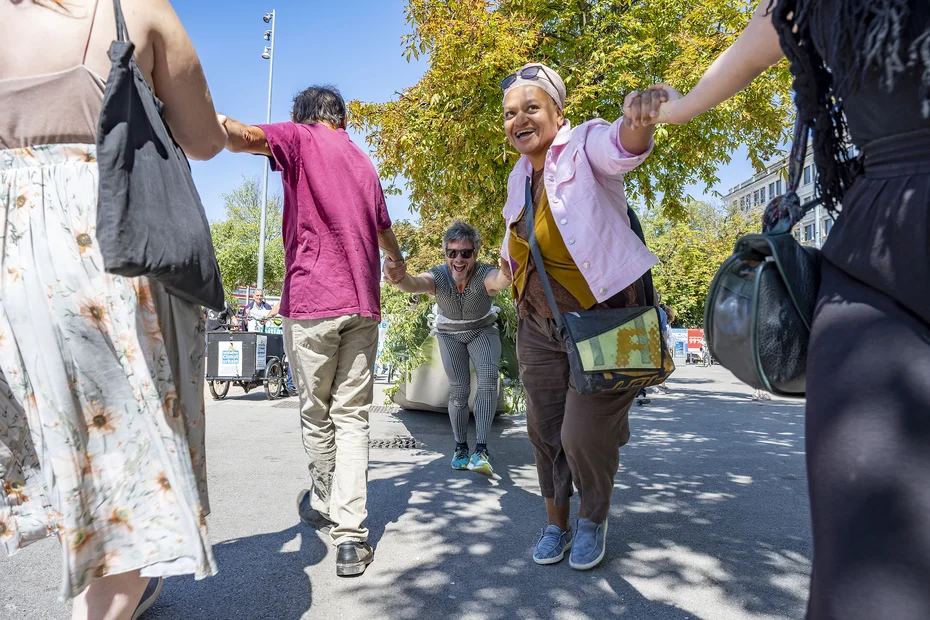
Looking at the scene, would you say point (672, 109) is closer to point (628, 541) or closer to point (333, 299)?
point (333, 299)

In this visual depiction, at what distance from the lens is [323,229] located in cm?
335

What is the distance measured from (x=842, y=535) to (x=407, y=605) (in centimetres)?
197

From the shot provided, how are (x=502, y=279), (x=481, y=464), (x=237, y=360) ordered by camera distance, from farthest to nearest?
(x=237, y=360), (x=481, y=464), (x=502, y=279)

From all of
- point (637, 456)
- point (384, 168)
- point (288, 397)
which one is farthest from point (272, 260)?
point (637, 456)

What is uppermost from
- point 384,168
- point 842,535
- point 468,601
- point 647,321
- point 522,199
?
point 384,168

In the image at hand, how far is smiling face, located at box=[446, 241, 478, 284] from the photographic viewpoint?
216 inches

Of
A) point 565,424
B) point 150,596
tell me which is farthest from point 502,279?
point 150,596

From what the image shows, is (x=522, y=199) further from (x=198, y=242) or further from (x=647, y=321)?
(x=198, y=242)

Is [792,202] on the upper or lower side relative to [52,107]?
lower

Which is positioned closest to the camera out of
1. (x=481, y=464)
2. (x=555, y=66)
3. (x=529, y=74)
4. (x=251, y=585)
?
Answer: (x=251, y=585)

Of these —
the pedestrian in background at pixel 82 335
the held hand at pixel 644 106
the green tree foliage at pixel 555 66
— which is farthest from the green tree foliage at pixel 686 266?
the pedestrian in background at pixel 82 335

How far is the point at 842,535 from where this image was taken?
3.93 feet

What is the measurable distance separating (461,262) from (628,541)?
2617mm

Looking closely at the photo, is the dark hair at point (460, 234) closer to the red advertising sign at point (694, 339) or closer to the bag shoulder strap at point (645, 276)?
the bag shoulder strap at point (645, 276)
